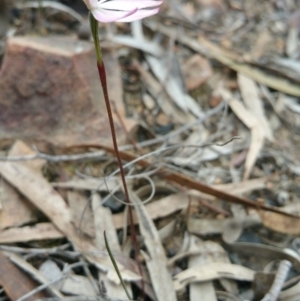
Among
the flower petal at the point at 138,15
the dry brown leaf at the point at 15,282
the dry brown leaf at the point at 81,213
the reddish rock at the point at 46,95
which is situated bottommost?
the dry brown leaf at the point at 81,213

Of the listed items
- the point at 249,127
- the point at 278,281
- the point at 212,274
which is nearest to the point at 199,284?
the point at 212,274

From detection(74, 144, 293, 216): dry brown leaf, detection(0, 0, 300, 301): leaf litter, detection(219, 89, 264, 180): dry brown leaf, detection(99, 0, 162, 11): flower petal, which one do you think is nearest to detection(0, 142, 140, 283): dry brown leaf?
detection(0, 0, 300, 301): leaf litter

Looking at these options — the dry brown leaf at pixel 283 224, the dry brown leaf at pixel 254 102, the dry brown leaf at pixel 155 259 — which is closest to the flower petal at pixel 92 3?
the dry brown leaf at pixel 155 259

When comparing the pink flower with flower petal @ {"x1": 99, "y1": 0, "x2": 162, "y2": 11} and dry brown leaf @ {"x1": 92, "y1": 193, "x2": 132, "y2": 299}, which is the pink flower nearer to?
flower petal @ {"x1": 99, "y1": 0, "x2": 162, "y2": 11}

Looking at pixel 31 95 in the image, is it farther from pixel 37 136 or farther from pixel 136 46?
pixel 136 46

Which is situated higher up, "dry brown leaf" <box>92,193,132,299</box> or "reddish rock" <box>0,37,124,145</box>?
"reddish rock" <box>0,37,124,145</box>

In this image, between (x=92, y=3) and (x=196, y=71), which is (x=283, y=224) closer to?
(x=196, y=71)

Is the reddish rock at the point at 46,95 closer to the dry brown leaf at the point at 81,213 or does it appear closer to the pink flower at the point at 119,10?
the dry brown leaf at the point at 81,213
